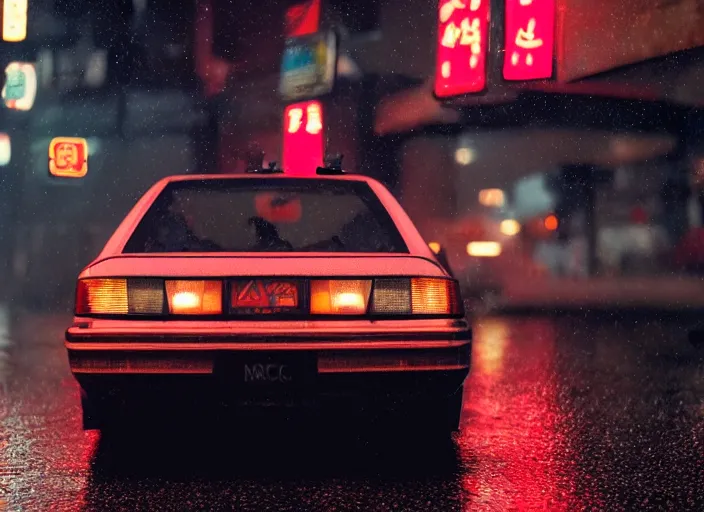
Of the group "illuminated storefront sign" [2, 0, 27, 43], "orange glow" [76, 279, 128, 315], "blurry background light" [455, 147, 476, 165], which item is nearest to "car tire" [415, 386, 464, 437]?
"orange glow" [76, 279, 128, 315]

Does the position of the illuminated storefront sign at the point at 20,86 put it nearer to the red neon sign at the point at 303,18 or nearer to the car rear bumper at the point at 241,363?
the red neon sign at the point at 303,18

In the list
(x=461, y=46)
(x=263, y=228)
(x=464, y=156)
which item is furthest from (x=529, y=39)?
(x=464, y=156)

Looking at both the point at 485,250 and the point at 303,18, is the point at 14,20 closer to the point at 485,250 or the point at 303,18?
the point at 303,18

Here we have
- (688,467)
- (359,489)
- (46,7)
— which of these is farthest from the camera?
(46,7)

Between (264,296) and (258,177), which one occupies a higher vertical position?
(258,177)

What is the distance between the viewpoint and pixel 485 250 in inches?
847

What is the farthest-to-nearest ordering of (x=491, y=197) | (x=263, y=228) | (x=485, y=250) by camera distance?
(x=491, y=197)
(x=485, y=250)
(x=263, y=228)

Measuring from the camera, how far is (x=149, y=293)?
175 inches

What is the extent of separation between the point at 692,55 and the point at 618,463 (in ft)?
39.1

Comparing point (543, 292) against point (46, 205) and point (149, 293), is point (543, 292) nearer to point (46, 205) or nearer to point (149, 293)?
point (46, 205)

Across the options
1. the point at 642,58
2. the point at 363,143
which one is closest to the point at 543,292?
the point at 363,143

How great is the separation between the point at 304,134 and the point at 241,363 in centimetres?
2229

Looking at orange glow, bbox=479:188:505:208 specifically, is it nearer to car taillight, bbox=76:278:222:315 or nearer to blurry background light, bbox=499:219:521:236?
blurry background light, bbox=499:219:521:236

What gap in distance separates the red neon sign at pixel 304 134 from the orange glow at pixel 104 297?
21433 millimetres
